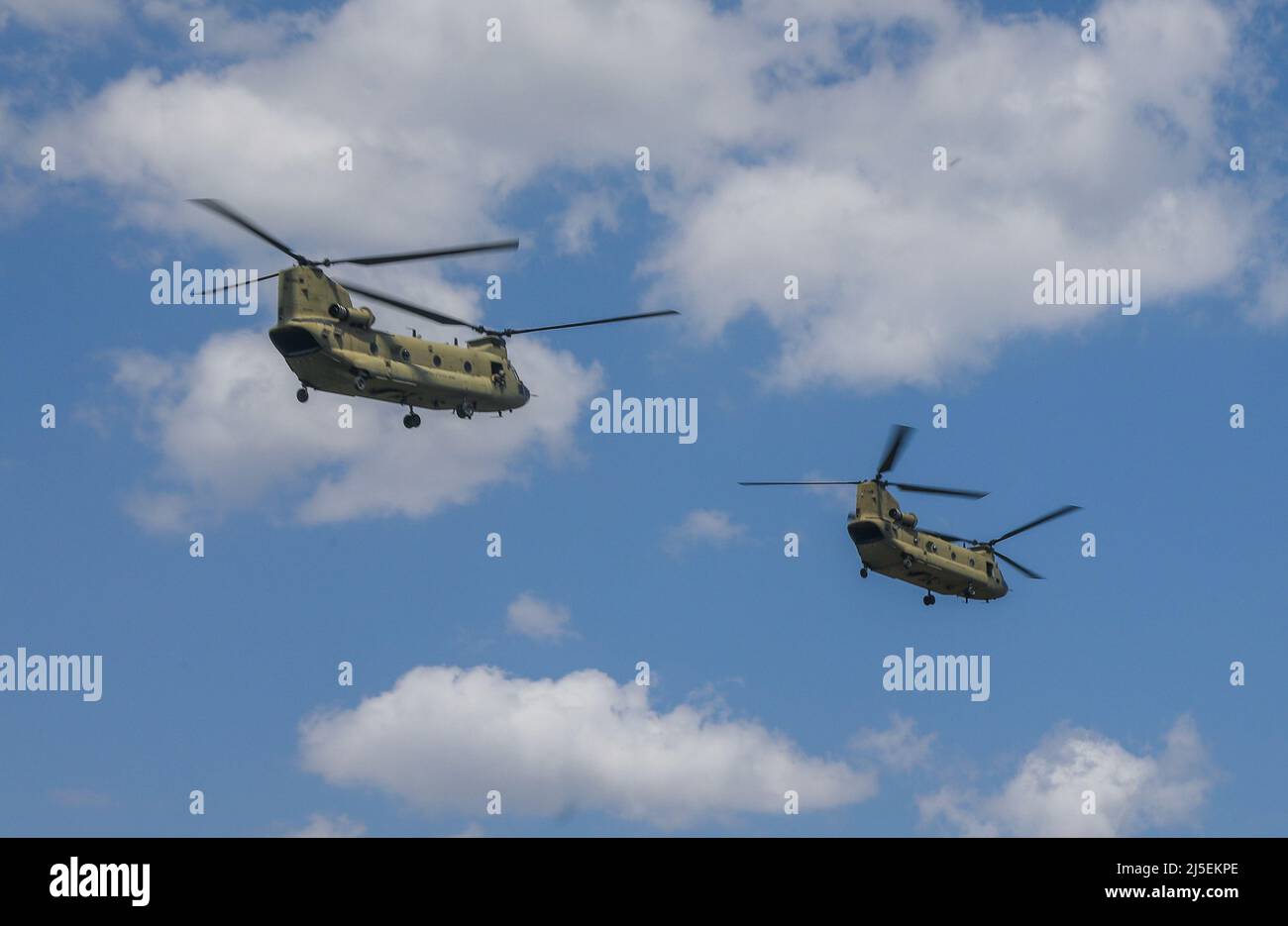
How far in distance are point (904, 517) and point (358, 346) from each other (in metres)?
32.1

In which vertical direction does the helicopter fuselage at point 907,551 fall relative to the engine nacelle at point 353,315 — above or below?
below

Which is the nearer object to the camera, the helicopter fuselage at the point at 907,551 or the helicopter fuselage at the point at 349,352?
the helicopter fuselage at the point at 349,352

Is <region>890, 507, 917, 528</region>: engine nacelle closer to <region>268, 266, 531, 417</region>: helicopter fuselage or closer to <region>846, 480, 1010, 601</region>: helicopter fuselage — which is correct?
<region>846, 480, 1010, 601</region>: helicopter fuselage

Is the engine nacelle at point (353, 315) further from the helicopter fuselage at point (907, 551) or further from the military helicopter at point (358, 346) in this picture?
the helicopter fuselage at point (907, 551)

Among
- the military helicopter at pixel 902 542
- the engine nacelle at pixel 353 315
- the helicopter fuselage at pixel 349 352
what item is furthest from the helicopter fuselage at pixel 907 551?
the engine nacelle at pixel 353 315

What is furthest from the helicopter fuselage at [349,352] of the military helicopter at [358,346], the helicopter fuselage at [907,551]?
the helicopter fuselage at [907,551]

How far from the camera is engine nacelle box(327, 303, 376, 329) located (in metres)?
86.1

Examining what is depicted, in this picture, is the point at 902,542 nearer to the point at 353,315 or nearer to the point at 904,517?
the point at 904,517

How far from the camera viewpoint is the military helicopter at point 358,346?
84500 millimetres

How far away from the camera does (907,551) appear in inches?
4001
